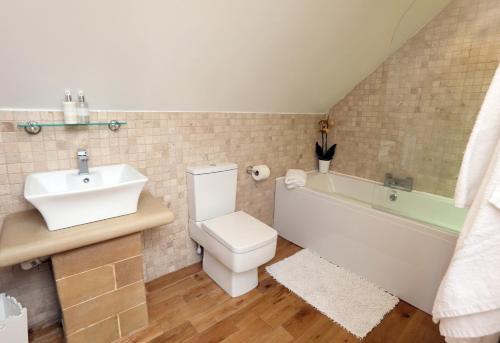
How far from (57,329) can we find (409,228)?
2.25m

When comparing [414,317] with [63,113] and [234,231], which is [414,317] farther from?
[63,113]

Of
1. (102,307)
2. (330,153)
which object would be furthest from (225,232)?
(330,153)

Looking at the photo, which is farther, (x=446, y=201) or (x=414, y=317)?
(x=446, y=201)

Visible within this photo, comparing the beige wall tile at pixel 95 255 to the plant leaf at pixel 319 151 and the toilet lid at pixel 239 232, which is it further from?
the plant leaf at pixel 319 151

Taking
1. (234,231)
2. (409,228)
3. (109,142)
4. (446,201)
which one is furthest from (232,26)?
(446,201)

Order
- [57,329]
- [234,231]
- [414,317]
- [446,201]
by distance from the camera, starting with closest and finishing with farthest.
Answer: [57,329] → [414,317] → [234,231] → [446,201]

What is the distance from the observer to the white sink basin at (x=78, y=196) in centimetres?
113

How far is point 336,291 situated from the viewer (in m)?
1.91

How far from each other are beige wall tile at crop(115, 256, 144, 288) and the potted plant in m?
2.14

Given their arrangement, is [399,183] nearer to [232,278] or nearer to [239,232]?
[239,232]

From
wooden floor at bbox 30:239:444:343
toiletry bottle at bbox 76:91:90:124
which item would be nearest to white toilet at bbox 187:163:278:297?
wooden floor at bbox 30:239:444:343

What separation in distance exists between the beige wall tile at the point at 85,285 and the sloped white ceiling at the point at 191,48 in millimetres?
889

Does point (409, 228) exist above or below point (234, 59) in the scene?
below

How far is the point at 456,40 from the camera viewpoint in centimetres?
200
